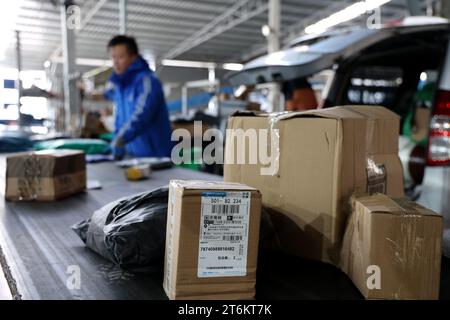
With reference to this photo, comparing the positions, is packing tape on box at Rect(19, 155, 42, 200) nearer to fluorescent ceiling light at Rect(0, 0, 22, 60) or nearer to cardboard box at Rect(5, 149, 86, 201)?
cardboard box at Rect(5, 149, 86, 201)

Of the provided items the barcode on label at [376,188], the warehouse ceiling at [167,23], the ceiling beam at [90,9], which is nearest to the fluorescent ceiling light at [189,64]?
the warehouse ceiling at [167,23]

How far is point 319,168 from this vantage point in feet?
3.04

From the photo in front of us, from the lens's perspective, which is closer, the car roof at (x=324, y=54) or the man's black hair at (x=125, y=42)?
the car roof at (x=324, y=54)

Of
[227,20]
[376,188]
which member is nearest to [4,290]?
[376,188]

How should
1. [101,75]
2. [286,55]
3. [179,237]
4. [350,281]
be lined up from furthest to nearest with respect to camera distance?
[101,75] → [286,55] → [350,281] → [179,237]

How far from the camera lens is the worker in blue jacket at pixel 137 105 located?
108 inches

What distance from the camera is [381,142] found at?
3.33ft

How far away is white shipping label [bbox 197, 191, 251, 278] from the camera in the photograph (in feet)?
2.37

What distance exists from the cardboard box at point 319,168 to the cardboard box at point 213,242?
0.77 feet

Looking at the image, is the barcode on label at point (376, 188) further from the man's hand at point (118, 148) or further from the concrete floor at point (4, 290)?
the man's hand at point (118, 148)

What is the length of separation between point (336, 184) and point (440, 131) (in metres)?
1.45

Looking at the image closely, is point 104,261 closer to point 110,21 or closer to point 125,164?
point 125,164
